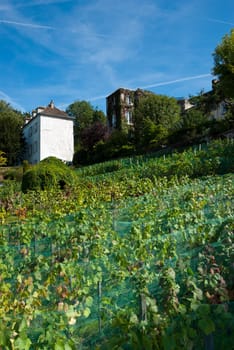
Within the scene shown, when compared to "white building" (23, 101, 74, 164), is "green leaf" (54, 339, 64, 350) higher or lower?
lower

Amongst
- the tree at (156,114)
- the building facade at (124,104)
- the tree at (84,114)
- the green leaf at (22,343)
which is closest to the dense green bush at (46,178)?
the green leaf at (22,343)

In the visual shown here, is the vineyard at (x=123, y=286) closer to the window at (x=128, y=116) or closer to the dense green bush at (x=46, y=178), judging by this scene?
the dense green bush at (x=46, y=178)

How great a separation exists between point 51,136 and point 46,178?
77.6 feet

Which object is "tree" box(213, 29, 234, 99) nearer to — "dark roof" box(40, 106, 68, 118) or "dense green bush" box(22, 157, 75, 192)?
"dense green bush" box(22, 157, 75, 192)

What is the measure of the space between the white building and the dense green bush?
21613 millimetres

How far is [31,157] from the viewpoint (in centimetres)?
3941

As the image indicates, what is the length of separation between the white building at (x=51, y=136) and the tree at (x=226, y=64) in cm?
1928

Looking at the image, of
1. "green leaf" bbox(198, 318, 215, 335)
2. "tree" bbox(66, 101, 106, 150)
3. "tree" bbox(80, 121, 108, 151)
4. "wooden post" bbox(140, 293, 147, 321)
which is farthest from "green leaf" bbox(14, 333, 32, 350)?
"tree" bbox(66, 101, 106, 150)

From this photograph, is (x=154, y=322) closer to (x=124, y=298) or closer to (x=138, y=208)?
(x=124, y=298)

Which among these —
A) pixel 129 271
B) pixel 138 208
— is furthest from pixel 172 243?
pixel 138 208

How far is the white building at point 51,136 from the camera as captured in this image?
36406mm

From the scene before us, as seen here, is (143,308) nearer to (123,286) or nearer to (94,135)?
(123,286)

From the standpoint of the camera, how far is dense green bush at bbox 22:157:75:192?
1411 centimetres

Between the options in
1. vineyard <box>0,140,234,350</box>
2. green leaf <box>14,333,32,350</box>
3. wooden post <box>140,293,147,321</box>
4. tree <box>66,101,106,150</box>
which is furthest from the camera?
tree <box>66,101,106,150</box>
